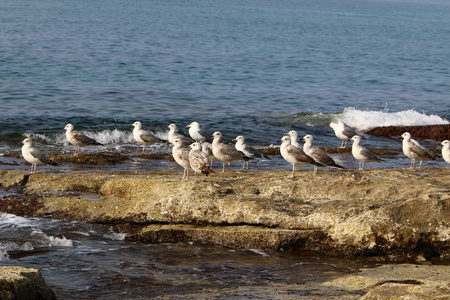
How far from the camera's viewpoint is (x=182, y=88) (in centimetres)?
3488

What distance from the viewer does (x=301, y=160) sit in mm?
13945

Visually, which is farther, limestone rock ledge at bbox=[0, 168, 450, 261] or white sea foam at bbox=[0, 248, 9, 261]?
limestone rock ledge at bbox=[0, 168, 450, 261]

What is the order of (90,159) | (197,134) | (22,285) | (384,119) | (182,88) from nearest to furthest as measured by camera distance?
1. (22,285)
2. (90,159)
3. (197,134)
4. (384,119)
5. (182,88)

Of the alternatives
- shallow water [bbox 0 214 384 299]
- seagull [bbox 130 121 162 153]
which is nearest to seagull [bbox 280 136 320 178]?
shallow water [bbox 0 214 384 299]

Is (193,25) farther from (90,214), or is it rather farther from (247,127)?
(90,214)

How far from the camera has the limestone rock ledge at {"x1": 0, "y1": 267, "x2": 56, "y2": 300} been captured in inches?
273

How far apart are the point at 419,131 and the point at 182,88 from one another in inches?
563

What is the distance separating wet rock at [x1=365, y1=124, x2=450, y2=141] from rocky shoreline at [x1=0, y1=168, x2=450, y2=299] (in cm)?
1312

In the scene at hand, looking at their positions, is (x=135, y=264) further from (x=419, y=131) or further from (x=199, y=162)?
(x=419, y=131)

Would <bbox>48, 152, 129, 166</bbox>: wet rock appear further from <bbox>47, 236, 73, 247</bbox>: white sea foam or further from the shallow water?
<bbox>47, 236, 73, 247</bbox>: white sea foam

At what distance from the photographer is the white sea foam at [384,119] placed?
2834 cm

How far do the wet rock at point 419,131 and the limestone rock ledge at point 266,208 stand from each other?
13356 millimetres

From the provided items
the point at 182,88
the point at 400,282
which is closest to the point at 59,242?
the point at 400,282

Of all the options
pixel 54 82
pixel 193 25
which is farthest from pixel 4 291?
pixel 193 25
